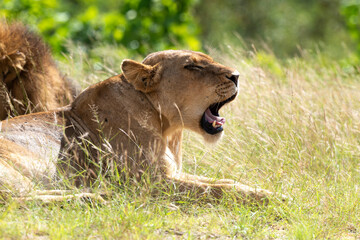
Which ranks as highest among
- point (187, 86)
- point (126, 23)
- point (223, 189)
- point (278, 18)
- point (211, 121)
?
point (187, 86)

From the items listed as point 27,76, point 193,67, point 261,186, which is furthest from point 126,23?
point 261,186

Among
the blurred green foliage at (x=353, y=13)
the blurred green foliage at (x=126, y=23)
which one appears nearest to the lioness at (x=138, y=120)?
the blurred green foliage at (x=126, y=23)

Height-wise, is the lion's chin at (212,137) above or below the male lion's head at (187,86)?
below

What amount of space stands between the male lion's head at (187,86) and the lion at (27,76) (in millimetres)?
1827

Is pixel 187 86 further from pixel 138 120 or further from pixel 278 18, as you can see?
pixel 278 18

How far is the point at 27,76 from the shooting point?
667cm

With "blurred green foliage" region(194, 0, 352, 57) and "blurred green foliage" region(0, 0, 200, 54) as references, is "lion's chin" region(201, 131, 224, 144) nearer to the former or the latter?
"blurred green foliage" region(0, 0, 200, 54)

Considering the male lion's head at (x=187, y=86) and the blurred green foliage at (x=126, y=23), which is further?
the blurred green foliage at (x=126, y=23)

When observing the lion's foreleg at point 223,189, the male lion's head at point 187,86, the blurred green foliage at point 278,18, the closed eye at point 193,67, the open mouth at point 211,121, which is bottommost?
the blurred green foliage at point 278,18

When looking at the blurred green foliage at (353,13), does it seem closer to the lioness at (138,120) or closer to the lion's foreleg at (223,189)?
the lioness at (138,120)

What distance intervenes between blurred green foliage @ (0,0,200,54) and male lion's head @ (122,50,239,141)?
660cm

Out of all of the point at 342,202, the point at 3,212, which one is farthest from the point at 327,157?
the point at 3,212

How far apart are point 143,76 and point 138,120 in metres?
0.35

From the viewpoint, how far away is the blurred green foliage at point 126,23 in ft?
38.0
